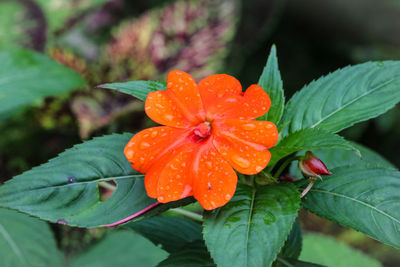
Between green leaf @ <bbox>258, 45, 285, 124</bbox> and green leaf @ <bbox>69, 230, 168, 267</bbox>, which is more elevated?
green leaf @ <bbox>258, 45, 285, 124</bbox>

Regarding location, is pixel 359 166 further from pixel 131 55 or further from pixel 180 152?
pixel 131 55

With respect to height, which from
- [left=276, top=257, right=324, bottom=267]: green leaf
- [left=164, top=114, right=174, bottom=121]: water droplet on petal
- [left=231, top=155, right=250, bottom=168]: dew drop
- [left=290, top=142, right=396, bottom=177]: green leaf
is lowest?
[left=276, top=257, right=324, bottom=267]: green leaf

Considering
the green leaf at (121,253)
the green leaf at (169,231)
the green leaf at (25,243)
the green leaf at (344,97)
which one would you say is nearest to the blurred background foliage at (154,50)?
the green leaf at (121,253)

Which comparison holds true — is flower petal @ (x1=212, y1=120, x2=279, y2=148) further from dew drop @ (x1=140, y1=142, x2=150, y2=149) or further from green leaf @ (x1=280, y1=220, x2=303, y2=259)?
green leaf @ (x1=280, y1=220, x2=303, y2=259)

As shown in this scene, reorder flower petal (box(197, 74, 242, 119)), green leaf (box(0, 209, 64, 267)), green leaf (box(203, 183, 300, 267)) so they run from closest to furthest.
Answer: green leaf (box(203, 183, 300, 267)) < flower petal (box(197, 74, 242, 119)) < green leaf (box(0, 209, 64, 267))

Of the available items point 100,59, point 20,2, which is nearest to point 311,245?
point 100,59

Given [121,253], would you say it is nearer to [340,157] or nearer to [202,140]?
[340,157]

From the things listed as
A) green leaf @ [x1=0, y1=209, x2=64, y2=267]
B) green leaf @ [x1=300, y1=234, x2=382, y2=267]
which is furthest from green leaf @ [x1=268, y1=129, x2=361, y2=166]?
green leaf @ [x1=300, y1=234, x2=382, y2=267]

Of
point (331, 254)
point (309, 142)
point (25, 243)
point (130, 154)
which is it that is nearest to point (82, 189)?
point (130, 154)
